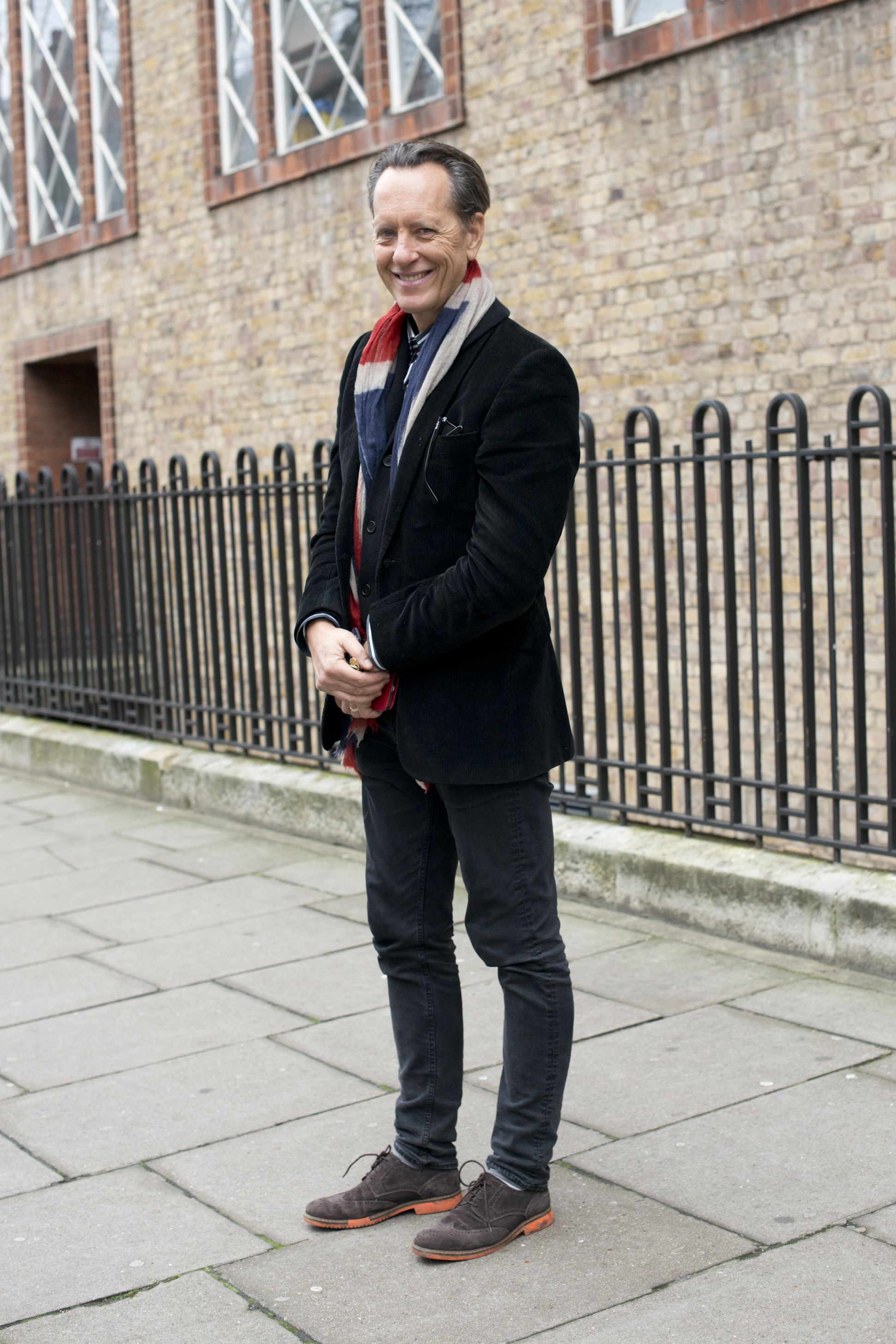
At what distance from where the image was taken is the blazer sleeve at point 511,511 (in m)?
2.70

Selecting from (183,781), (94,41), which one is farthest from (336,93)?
(183,781)

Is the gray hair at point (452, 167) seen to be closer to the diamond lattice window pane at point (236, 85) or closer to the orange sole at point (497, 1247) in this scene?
the orange sole at point (497, 1247)

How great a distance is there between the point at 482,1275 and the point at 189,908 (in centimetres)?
307

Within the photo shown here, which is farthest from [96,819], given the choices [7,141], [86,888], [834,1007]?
[7,141]

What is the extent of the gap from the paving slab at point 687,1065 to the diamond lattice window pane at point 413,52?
7426 millimetres

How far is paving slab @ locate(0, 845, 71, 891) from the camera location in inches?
252

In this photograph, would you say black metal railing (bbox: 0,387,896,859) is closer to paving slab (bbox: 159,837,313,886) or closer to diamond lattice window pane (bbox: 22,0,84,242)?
paving slab (bbox: 159,837,313,886)

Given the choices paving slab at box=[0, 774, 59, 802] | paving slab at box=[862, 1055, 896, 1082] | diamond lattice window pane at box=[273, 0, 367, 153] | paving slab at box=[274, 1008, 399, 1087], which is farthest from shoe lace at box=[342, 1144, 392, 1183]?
diamond lattice window pane at box=[273, 0, 367, 153]

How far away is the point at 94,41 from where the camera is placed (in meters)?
13.5

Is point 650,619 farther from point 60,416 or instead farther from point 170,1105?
point 60,416

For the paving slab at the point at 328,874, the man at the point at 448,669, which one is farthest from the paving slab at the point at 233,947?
the man at the point at 448,669

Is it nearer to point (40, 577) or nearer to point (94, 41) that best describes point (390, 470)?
point (40, 577)

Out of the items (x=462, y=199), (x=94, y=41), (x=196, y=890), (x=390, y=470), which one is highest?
(x=94, y=41)

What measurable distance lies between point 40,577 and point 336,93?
414 cm
